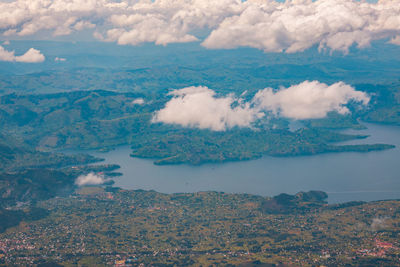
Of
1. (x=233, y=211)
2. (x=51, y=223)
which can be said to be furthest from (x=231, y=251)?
(x=51, y=223)

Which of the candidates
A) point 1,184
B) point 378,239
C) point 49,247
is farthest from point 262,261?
point 1,184

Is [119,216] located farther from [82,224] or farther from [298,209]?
[298,209]

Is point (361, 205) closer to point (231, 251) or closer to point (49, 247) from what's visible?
point (231, 251)

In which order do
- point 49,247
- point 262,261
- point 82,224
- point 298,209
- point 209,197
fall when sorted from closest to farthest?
point 262,261 < point 49,247 < point 82,224 < point 298,209 < point 209,197

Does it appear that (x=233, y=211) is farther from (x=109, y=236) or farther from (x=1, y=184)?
(x=1, y=184)

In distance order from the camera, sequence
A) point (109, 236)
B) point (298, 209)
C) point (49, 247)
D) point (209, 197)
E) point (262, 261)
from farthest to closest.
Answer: point (209, 197) < point (298, 209) < point (109, 236) < point (49, 247) < point (262, 261)

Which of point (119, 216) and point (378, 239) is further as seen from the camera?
point (119, 216)

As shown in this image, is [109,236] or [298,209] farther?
[298,209]

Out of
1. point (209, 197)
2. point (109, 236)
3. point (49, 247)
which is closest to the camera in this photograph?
point (49, 247)

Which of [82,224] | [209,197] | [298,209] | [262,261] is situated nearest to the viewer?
[262,261]
